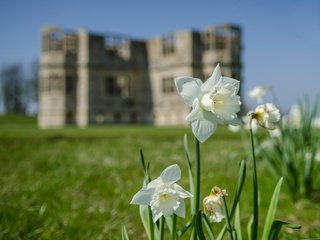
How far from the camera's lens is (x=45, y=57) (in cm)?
3444

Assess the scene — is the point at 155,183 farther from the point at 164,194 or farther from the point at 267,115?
the point at 267,115

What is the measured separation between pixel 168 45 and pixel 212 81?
3494 centimetres

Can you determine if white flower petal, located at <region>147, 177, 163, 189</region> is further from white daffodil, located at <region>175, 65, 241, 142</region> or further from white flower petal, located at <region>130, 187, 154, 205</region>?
white daffodil, located at <region>175, 65, 241, 142</region>

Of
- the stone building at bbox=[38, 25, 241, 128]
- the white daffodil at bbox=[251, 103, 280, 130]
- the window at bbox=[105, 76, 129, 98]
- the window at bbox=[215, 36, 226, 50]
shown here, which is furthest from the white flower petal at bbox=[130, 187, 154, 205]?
the window at bbox=[105, 76, 129, 98]

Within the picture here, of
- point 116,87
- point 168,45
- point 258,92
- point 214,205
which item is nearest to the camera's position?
point 214,205

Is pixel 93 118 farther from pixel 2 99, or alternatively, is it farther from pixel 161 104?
pixel 2 99

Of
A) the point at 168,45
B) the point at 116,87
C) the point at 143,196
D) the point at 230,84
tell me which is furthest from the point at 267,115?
the point at 116,87

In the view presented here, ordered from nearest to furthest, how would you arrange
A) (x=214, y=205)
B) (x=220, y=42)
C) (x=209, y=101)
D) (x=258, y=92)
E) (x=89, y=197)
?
(x=209, y=101) → (x=214, y=205) → (x=258, y=92) → (x=89, y=197) → (x=220, y=42)

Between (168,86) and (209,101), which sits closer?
(209,101)

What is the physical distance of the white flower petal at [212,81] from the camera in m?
1.17

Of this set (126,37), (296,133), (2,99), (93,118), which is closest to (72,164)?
(296,133)

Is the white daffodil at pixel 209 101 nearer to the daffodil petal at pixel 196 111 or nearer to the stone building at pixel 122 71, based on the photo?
the daffodil petal at pixel 196 111

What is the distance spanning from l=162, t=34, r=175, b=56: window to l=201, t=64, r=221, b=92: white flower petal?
112ft

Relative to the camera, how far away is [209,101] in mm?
1142
